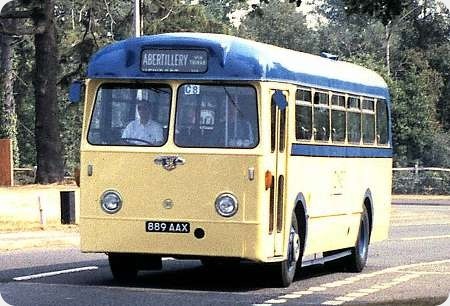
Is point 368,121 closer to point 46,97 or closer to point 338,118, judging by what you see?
point 338,118

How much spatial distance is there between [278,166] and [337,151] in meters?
2.98

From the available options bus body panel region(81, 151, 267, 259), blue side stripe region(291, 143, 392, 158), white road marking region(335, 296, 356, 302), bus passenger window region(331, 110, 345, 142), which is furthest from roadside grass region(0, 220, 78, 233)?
white road marking region(335, 296, 356, 302)

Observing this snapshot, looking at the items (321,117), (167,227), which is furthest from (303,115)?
(167,227)

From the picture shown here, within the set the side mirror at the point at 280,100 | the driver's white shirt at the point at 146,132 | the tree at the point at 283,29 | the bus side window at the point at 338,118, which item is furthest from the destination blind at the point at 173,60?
the tree at the point at 283,29

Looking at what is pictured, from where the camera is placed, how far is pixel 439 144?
213ft

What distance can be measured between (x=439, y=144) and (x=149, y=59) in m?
49.2

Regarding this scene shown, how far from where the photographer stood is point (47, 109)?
44875mm

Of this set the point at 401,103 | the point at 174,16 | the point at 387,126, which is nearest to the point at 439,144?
the point at 401,103

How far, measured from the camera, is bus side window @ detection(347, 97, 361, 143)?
20.8m

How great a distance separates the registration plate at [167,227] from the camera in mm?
16641

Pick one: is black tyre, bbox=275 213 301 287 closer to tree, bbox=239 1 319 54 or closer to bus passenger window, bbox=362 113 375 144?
bus passenger window, bbox=362 113 375 144

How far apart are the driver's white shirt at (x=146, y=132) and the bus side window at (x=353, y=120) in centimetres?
457

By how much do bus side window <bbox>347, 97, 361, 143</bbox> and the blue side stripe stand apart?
17 centimetres

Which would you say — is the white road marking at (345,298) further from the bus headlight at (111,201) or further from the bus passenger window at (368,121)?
the bus passenger window at (368,121)
